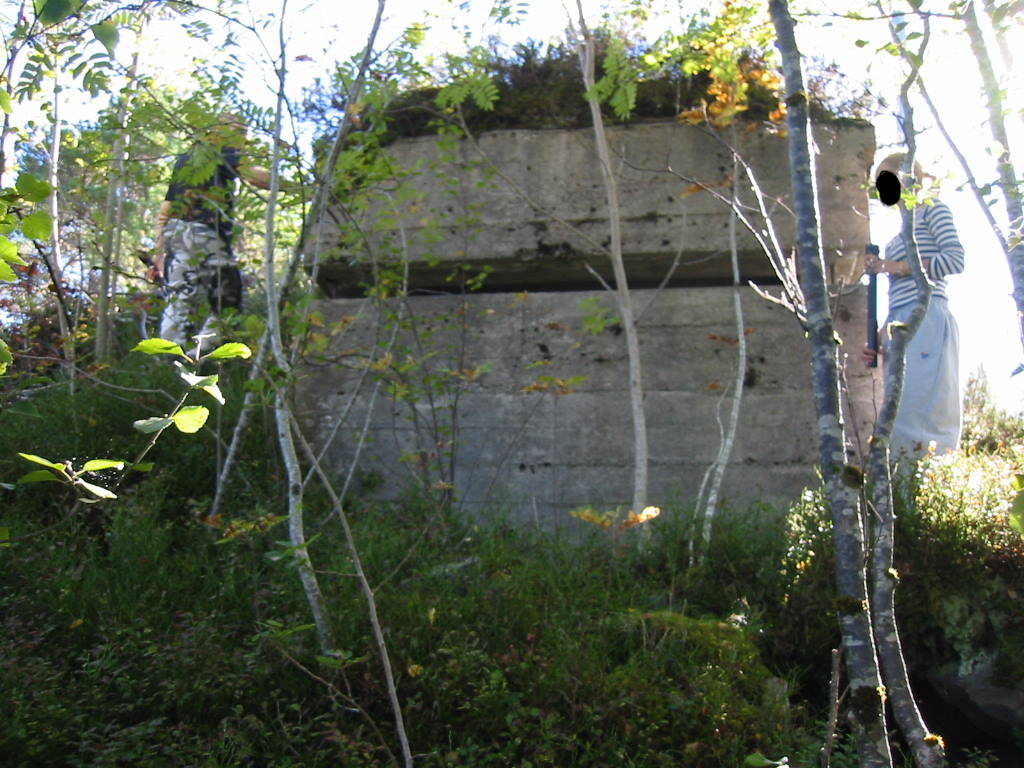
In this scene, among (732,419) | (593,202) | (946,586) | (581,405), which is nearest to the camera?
(946,586)

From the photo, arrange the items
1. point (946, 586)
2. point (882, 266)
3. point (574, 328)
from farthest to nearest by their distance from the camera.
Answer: point (574, 328)
point (882, 266)
point (946, 586)

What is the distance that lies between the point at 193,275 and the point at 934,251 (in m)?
4.31

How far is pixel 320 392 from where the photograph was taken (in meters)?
6.18

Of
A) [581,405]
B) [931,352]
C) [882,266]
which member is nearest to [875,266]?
[882,266]

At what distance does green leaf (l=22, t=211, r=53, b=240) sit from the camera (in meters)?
1.76

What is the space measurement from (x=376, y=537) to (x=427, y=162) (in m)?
2.53

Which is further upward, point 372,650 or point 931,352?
point 931,352

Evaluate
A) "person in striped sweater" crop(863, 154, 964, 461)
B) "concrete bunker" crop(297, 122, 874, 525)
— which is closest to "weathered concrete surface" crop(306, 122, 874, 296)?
"concrete bunker" crop(297, 122, 874, 525)

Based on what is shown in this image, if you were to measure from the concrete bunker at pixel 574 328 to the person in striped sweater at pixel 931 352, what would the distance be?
0.29 metres

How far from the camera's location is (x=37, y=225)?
177 cm

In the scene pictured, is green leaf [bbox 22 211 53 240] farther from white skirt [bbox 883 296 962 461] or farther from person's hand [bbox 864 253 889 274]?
white skirt [bbox 883 296 962 461]

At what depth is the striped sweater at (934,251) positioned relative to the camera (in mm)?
5211

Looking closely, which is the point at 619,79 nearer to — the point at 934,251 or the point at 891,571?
the point at 934,251

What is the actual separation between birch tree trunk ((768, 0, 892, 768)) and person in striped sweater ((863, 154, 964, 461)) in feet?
9.17
